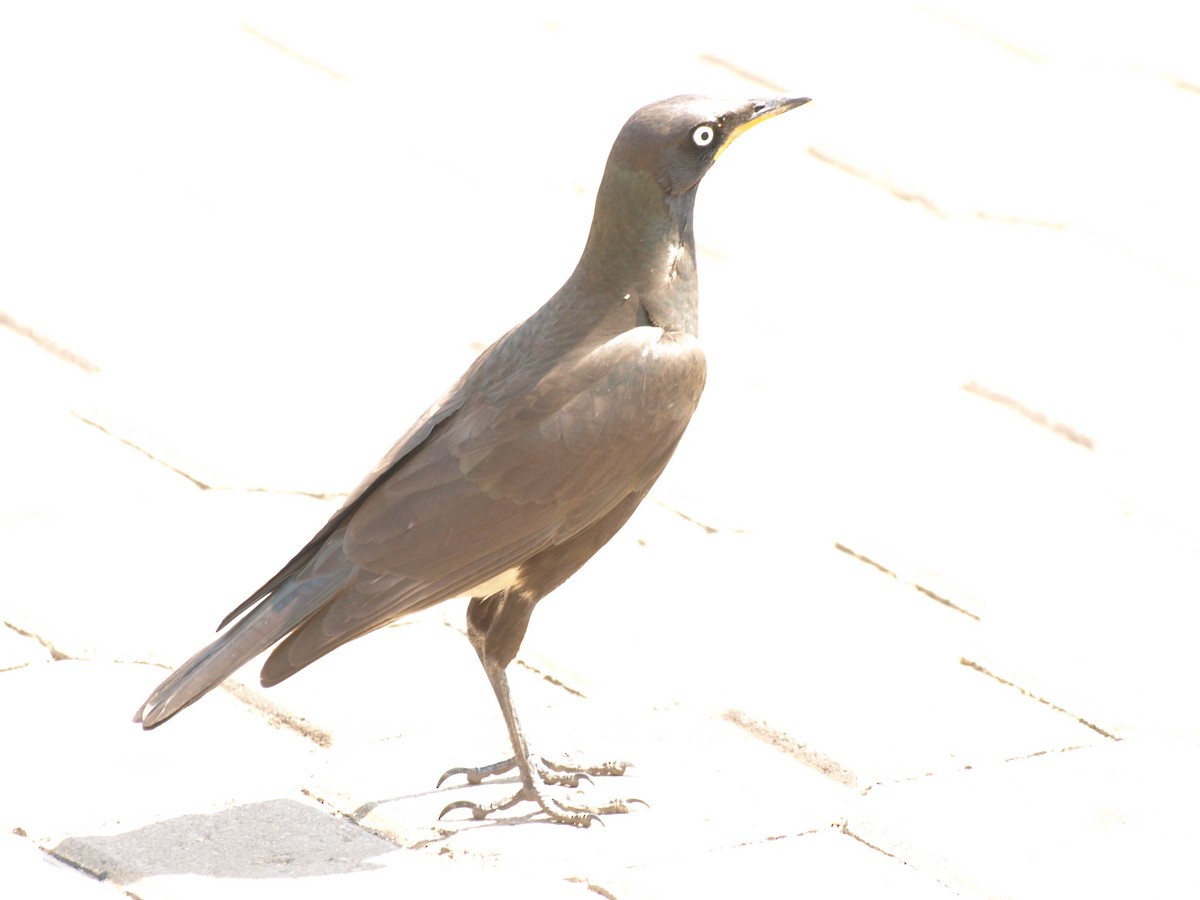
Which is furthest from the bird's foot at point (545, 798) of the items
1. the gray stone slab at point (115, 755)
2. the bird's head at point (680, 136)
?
the bird's head at point (680, 136)

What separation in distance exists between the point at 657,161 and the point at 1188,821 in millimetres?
1576

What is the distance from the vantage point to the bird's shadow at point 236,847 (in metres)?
3.71

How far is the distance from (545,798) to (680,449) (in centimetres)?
164

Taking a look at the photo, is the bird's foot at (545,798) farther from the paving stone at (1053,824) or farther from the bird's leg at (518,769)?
the paving stone at (1053,824)

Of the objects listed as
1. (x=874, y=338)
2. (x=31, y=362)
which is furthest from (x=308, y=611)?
(x=874, y=338)

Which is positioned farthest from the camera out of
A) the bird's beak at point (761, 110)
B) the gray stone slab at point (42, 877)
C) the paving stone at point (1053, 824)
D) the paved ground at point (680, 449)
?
the bird's beak at point (761, 110)

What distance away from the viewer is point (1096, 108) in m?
7.92

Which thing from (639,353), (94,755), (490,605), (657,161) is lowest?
(94,755)

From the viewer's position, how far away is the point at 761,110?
427 cm

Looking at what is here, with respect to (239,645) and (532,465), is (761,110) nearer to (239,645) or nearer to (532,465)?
(532,465)

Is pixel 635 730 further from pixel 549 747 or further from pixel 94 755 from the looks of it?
pixel 94 755

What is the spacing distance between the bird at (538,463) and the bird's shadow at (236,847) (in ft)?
0.78

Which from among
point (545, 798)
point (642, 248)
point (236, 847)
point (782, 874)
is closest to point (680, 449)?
point (642, 248)

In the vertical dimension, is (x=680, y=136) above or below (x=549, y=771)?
above
